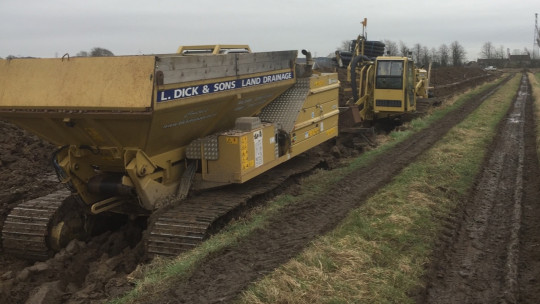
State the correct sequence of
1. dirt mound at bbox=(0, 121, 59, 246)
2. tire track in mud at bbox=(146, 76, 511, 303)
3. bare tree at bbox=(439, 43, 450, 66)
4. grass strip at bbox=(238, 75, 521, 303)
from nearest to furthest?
grass strip at bbox=(238, 75, 521, 303)
tire track in mud at bbox=(146, 76, 511, 303)
dirt mound at bbox=(0, 121, 59, 246)
bare tree at bbox=(439, 43, 450, 66)

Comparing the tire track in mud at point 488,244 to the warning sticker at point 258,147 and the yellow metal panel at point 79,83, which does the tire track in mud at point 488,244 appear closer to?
the warning sticker at point 258,147

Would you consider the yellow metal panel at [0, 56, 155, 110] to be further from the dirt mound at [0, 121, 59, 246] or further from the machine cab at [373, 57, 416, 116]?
the machine cab at [373, 57, 416, 116]

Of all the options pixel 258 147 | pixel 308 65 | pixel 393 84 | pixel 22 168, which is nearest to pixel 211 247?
pixel 258 147

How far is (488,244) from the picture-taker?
242 inches

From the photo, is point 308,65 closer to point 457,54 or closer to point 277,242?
point 277,242

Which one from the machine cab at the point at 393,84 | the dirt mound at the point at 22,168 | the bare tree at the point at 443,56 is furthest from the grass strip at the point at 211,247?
the bare tree at the point at 443,56

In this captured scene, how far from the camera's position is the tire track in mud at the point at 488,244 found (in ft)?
16.0

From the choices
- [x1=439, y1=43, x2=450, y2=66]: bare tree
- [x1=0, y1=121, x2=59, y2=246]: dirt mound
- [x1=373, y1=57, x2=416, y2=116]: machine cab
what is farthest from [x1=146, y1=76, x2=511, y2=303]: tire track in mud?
[x1=439, y1=43, x2=450, y2=66]: bare tree

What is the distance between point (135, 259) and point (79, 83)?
226cm

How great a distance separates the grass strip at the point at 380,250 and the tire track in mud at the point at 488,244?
0.78ft

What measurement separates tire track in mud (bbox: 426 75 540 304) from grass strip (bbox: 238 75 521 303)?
24 centimetres

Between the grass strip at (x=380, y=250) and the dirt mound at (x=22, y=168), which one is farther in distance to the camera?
the dirt mound at (x=22, y=168)

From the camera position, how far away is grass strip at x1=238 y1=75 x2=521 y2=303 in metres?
4.62

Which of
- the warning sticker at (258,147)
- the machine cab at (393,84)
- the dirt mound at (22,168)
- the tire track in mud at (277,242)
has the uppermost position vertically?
the machine cab at (393,84)
